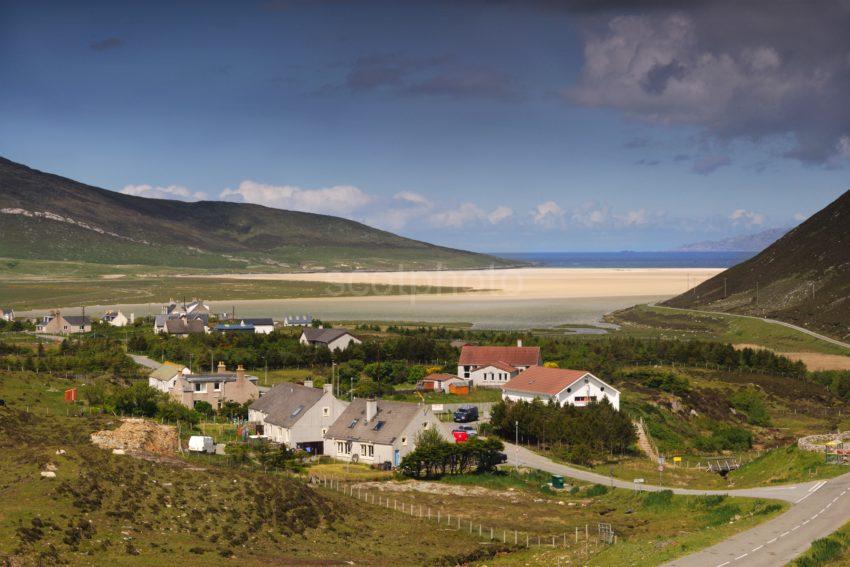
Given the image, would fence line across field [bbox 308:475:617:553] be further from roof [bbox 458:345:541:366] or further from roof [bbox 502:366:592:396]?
roof [bbox 458:345:541:366]

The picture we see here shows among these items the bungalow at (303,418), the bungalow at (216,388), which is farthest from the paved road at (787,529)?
the bungalow at (216,388)

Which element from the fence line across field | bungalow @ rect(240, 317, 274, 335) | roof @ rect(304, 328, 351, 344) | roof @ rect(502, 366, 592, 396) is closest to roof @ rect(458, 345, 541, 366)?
roof @ rect(502, 366, 592, 396)

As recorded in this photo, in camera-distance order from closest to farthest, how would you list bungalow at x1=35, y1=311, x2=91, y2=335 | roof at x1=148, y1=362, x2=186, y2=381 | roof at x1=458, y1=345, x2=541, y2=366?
roof at x1=148, y1=362, x2=186, y2=381 < roof at x1=458, y1=345, x2=541, y2=366 < bungalow at x1=35, y1=311, x2=91, y2=335

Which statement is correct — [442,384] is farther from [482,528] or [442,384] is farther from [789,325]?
[789,325]

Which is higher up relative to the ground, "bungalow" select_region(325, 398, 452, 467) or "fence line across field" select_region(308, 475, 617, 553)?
"bungalow" select_region(325, 398, 452, 467)

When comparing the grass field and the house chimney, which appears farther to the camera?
the grass field

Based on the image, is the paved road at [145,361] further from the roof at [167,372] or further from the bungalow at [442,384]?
the bungalow at [442,384]

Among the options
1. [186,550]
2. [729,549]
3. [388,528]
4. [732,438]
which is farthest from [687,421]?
[186,550]

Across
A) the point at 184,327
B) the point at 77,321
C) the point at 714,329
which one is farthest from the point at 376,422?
the point at 714,329
